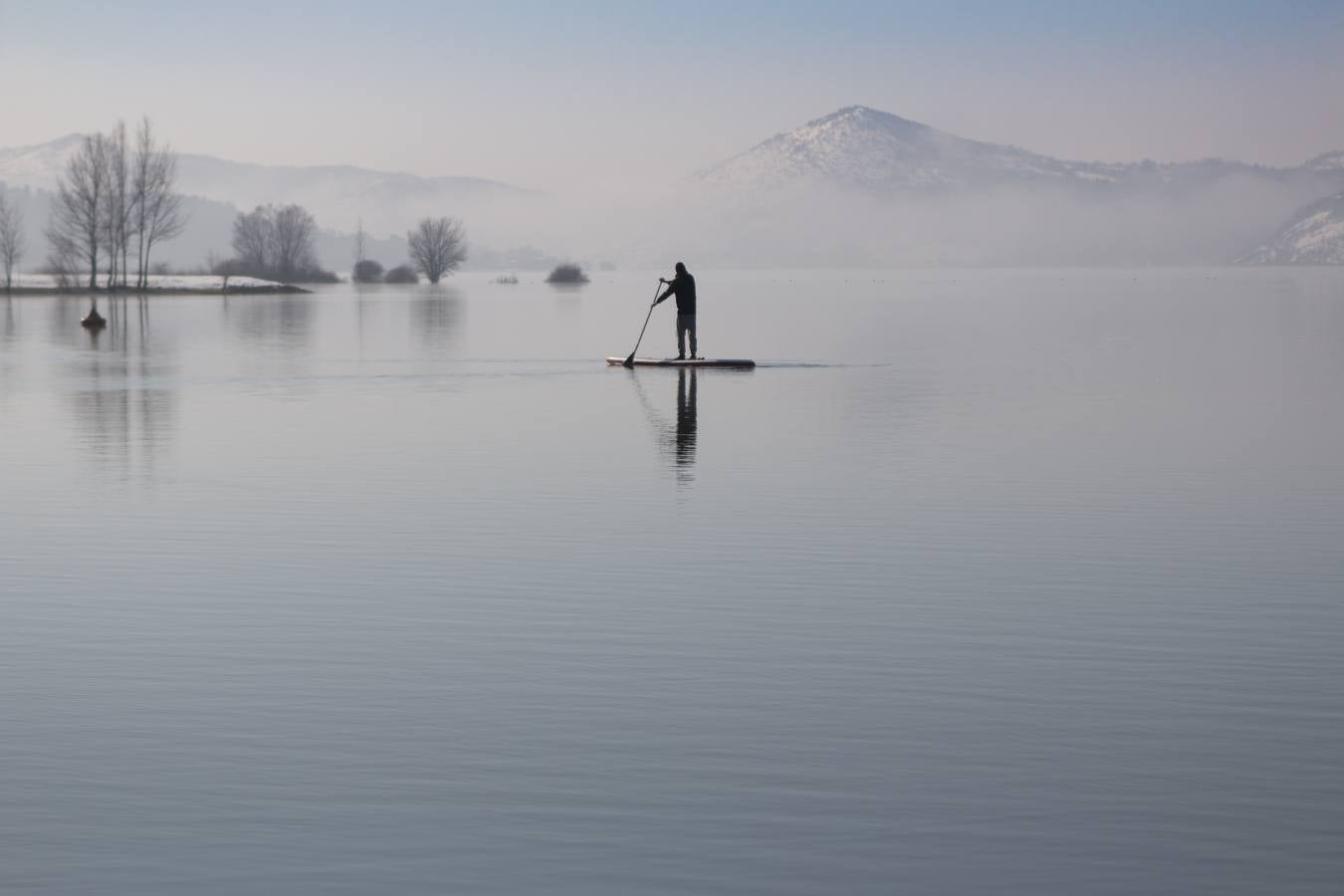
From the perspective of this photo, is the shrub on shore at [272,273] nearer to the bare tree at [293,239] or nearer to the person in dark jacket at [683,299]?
the bare tree at [293,239]


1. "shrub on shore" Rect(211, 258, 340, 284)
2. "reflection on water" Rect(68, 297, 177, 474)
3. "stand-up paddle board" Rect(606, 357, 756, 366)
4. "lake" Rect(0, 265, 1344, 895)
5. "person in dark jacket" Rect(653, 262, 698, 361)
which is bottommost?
"lake" Rect(0, 265, 1344, 895)

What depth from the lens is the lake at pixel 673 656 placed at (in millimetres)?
8312

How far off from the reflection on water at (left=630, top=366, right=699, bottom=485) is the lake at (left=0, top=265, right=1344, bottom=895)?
0.19m

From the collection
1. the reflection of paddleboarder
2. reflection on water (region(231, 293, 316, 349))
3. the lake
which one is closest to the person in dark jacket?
the reflection of paddleboarder

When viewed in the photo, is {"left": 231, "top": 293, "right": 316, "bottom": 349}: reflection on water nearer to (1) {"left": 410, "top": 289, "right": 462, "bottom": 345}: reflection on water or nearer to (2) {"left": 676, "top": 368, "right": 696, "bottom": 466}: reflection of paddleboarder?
(1) {"left": 410, "top": 289, "right": 462, "bottom": 345}: reflection on water

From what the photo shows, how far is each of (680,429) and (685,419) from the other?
2028 mm

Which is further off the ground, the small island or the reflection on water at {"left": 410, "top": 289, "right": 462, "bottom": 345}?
the small island

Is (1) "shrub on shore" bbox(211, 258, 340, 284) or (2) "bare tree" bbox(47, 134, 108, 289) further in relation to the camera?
(1) "shrub on shore" bbox(211, 258, 340, 284)

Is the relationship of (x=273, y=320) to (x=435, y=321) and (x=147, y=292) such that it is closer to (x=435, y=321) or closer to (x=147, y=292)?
(x=435, y=321)

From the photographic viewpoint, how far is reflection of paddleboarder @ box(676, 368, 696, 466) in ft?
82.1

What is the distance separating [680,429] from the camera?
1144 inches

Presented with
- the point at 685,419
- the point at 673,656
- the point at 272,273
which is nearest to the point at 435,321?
the point at 685,419

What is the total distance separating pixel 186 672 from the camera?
38.4 ft

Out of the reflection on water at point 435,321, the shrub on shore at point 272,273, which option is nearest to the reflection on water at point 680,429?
the reflection on water at point 435,321
